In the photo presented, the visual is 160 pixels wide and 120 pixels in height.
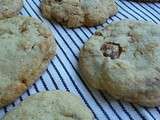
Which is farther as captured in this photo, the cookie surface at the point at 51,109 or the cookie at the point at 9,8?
the cookie at the point at 9,8

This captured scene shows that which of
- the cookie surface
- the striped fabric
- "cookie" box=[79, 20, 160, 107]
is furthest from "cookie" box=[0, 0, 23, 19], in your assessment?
the cookie surface

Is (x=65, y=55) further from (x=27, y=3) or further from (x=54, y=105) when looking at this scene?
(x=27, y=3)

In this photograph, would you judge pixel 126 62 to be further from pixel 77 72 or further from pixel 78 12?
pixel 78 12

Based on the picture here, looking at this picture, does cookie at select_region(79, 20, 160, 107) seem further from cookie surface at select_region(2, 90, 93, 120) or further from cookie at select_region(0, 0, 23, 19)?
cookie at select_region(0, 0, 23, 19)

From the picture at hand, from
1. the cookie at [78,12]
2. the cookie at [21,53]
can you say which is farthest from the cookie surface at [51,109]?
the cookie at [78,12]

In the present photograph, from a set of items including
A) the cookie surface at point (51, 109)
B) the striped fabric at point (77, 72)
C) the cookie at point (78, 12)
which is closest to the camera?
the cookie surface at point (51, 109)

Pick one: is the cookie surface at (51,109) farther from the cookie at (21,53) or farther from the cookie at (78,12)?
the cookie at (78,12)
